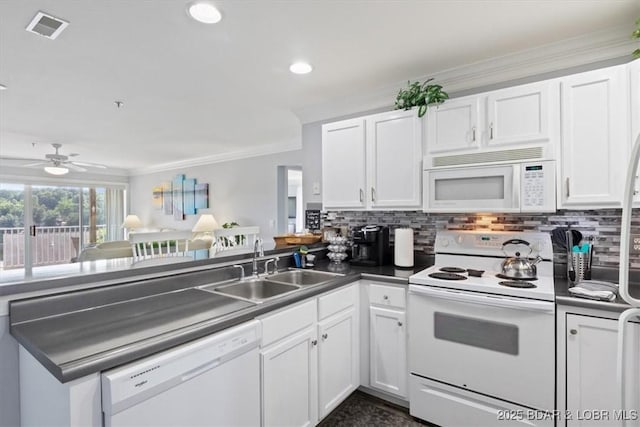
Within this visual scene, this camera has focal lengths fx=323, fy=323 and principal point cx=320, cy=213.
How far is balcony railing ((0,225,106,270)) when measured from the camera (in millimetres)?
6176

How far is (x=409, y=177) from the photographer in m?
2.42

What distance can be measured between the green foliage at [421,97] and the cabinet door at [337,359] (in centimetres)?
155

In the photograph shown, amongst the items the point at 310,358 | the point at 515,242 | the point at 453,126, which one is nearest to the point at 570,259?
the point at 515,242

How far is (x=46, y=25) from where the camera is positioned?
5.95 ft

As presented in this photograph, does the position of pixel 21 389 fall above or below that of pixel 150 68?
below

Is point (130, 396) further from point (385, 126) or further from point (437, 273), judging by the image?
point (385, 126)

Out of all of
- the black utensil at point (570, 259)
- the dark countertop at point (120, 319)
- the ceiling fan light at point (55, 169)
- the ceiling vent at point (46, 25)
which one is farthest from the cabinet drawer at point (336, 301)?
the ceiling fan light at point (55, 169)

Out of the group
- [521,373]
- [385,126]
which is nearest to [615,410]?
[521,373]

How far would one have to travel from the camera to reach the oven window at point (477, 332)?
5.74 ft

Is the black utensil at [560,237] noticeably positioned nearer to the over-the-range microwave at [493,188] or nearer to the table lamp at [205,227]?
the over-the-range microwave at [493,188]

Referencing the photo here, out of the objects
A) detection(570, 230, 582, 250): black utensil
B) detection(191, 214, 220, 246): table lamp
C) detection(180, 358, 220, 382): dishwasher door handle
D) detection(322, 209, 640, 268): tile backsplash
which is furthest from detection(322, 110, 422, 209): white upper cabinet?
detection(191, 214, 220, 246): table lamp

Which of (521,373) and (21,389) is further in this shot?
(521,373)

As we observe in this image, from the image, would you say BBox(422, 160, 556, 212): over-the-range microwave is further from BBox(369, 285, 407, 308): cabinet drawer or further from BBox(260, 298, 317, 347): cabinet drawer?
BBox(260, 298, 317, 347): cabinet drawer

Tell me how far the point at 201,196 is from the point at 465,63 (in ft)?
17.9
